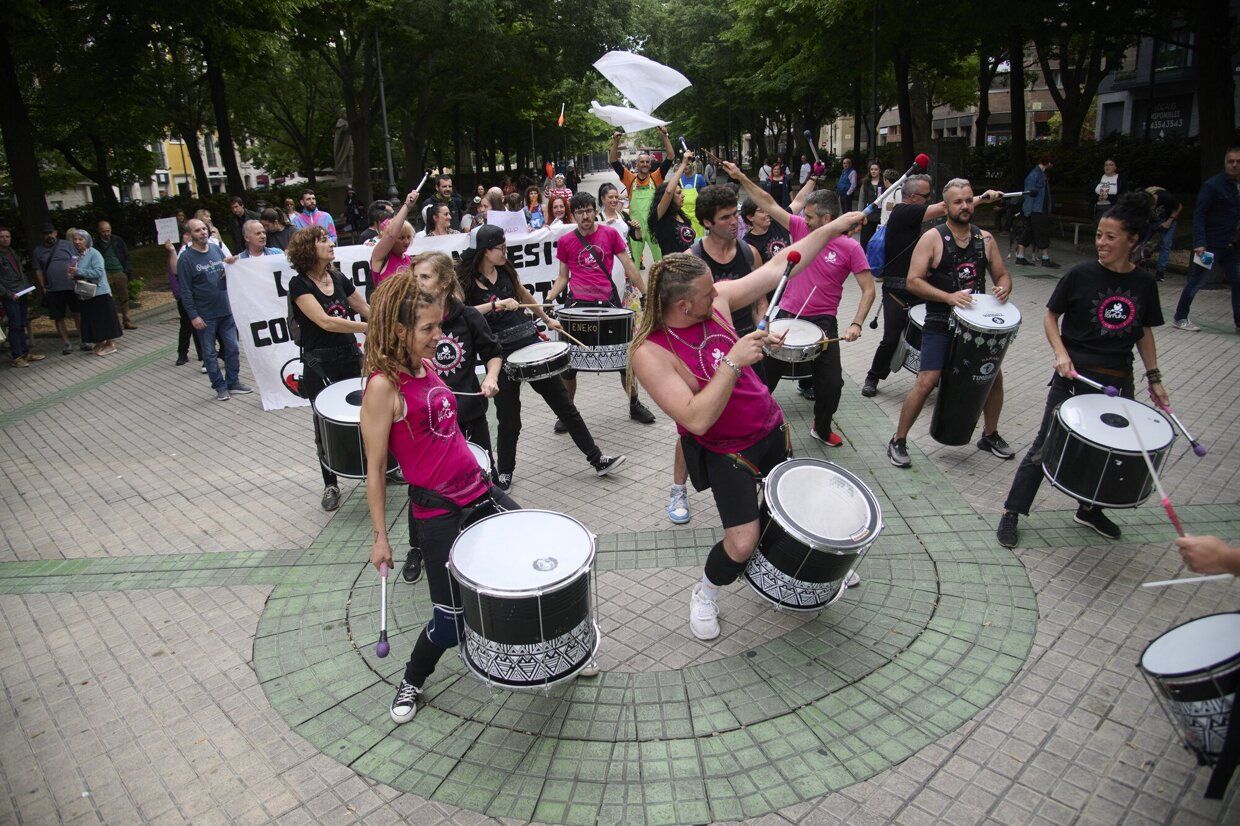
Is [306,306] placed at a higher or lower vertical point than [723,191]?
lower

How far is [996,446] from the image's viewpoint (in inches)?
253

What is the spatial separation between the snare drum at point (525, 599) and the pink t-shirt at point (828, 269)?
12.9ft

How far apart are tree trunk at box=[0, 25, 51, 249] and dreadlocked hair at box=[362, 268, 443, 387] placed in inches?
590

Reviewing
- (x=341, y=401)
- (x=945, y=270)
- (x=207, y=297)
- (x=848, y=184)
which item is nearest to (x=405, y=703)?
(x=341, y=401)

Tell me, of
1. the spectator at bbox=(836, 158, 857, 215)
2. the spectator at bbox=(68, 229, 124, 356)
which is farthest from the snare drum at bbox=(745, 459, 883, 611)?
the spectator at bbox=(836, 158, 857, 215)

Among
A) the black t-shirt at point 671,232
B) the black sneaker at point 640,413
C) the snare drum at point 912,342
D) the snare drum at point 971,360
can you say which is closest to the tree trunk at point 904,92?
the black t-shirt at point 671,232

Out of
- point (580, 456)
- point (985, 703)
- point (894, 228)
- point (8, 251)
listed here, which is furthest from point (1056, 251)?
point (8, 251)

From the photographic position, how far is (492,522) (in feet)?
11.4

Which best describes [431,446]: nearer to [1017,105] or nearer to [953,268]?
[953,268]

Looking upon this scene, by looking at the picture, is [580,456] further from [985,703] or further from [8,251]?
[8,251]

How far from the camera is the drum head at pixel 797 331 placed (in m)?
6.05

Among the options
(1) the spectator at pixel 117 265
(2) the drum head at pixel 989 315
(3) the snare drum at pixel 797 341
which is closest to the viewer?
(2) the drum head at pixel 989 315

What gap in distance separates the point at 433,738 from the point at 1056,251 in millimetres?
17617

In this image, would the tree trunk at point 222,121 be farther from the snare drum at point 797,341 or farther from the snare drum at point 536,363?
the snare drum at point 797,341
